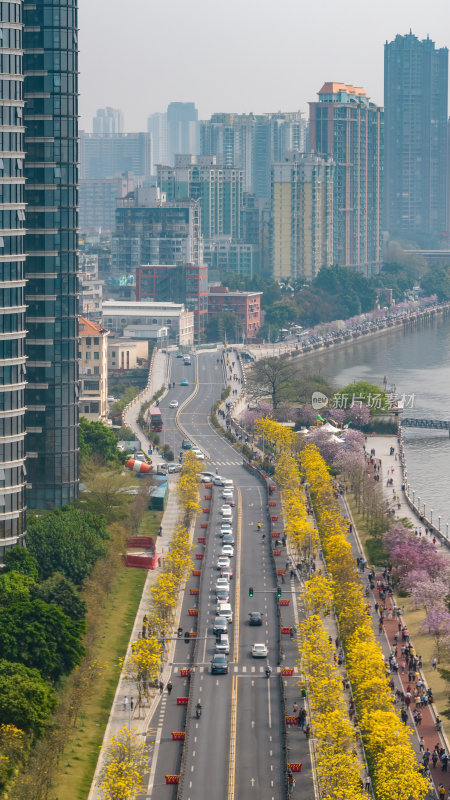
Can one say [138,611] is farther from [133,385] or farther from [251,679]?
[133,385]

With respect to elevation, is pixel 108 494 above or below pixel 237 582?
above

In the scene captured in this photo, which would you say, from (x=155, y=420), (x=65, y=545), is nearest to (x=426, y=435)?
(x=155, y=420)

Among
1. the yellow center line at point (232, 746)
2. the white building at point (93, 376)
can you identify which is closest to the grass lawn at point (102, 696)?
the yellow center line at point (232, 746)

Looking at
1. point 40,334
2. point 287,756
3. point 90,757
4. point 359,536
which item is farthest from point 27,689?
point 359,536

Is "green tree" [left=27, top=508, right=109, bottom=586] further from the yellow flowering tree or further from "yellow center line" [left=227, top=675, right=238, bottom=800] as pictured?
the yellow flowering tree

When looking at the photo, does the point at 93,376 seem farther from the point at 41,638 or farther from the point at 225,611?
the point at 41,638
